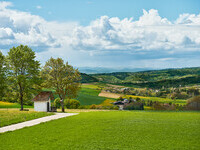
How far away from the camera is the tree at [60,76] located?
4881 centimetres

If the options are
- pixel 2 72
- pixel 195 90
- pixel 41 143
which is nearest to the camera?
pixel 41 143

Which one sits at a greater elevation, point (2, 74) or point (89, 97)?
point (2, 74)

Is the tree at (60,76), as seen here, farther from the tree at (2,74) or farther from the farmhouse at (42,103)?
the tree at (2,74)

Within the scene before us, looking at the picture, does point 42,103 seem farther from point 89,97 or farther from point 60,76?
point 89,97

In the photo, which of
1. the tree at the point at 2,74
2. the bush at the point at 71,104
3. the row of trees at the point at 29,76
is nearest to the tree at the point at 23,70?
the row of trees at the point at 29,76

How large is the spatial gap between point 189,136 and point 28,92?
39489 millimetres

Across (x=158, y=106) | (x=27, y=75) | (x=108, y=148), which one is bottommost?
(x=158, y=106)

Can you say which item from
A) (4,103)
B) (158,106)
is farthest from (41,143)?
(4,103)

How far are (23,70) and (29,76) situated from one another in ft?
6.04

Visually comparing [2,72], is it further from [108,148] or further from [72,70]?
[108,148]

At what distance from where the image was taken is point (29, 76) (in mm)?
48938

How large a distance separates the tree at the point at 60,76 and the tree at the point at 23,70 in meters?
2.40

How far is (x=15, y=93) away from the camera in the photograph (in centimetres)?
4778

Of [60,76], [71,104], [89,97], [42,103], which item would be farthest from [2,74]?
[89,97]
